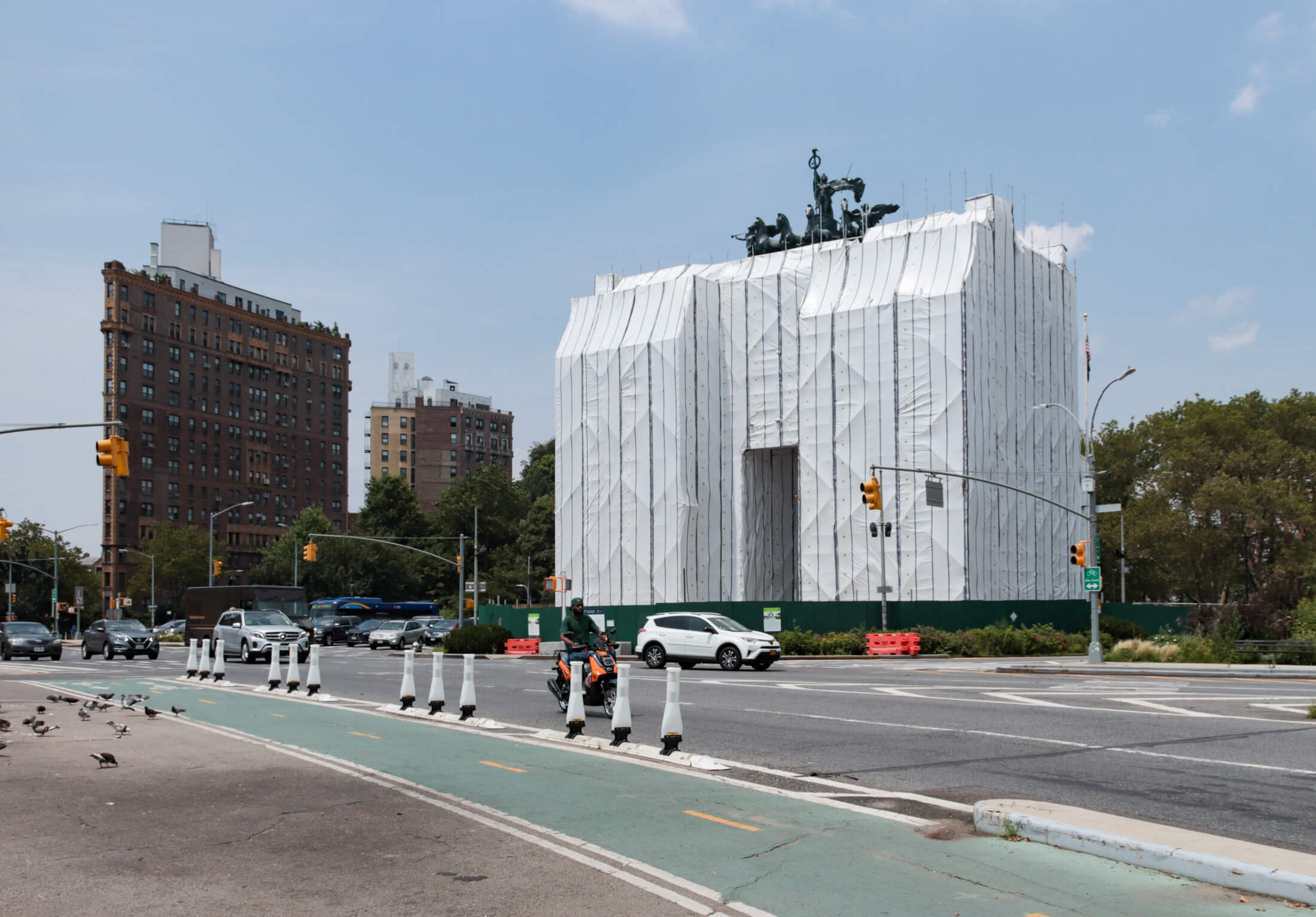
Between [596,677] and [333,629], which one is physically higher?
[596,677]

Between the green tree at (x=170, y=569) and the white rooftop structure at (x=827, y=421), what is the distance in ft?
186

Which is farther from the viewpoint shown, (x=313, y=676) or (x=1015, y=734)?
(x=313, y=676)

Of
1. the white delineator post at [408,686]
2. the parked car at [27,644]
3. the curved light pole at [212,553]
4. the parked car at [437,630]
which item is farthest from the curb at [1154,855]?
the curved light pole at [212,553]

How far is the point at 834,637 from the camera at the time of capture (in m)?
43.9

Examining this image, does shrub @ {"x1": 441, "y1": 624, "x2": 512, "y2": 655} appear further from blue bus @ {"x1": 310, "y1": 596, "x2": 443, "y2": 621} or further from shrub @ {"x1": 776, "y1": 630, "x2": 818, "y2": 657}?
blue bus @ {"x1": 310, "y1": 596, "x2": 443, "y2": 621}

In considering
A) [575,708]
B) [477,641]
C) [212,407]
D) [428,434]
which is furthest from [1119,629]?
[428,434]

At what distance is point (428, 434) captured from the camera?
6501 inches

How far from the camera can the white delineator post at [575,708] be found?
44.9 ft

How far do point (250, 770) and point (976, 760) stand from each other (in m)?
7.43

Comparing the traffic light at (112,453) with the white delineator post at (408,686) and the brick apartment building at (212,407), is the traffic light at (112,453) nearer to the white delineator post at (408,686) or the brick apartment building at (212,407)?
the white delineator post at (408,686)

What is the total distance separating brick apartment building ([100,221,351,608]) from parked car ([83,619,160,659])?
6951 centimetres

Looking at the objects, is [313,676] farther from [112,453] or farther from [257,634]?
[257,634]

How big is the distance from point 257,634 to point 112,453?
1087 cm

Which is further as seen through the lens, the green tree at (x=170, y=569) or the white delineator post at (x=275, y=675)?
the green tree at (x=170, y=569)
